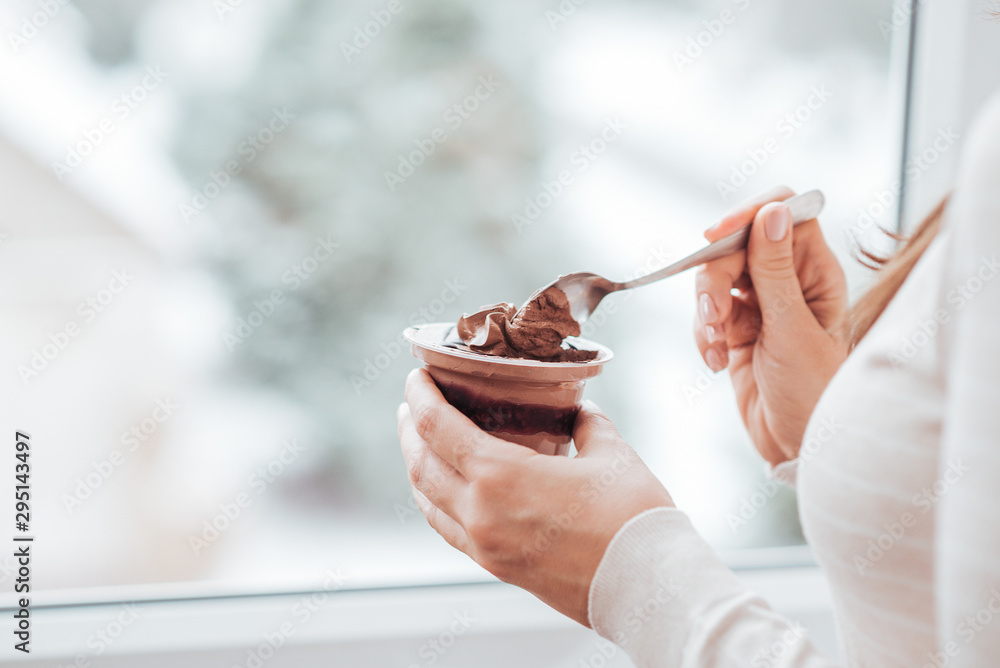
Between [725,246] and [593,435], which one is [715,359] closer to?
[725,246]

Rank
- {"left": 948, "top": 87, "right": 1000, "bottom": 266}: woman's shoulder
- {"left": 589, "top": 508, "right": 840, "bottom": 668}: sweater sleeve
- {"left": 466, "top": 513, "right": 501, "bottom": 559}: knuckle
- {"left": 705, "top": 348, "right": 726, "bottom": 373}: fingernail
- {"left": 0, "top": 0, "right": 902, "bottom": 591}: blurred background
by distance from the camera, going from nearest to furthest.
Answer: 1. {"left": 948, "top": 87, "right": 1000, "bottom": 266}: woman's shoulder
2. {"left": 589, "top": 508, "right": 840, "bottom": 668}: sweater sleeve
3. {"left": 466, "top": 513, "right": 501, "bottom": 559}: knuckle
4. {"left": 705, "top": 348, "right": 726, "bottom": 373}: fingernail
5. {"left": 0, "top": 0, "right": 902, "bottom": 591}: blurred background

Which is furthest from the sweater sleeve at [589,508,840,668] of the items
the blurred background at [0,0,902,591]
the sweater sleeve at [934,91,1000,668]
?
the blurred background at [0,0,902,591]

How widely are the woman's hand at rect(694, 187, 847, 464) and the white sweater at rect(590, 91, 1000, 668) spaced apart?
328mm

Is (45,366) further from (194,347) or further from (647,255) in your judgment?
(647,255)

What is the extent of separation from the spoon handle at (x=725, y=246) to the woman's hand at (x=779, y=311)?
1 centimetres

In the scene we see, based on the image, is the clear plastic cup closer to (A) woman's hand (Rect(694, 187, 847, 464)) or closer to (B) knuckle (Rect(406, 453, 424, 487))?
(B) knuckle (Rect(406, 453, 424, 487))

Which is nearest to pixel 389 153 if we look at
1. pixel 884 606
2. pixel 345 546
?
pixel 345 546

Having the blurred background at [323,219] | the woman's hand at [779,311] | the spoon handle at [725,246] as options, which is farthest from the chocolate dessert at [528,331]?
the blurred background at [323,219]

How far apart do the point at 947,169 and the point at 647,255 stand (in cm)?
65

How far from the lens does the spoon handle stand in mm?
779

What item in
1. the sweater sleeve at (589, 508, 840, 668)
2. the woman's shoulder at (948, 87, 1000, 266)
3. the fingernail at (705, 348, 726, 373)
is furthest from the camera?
the fingernail at (705, 348, 726, 373)

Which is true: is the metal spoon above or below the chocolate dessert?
above

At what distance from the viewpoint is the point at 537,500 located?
0.56 meters

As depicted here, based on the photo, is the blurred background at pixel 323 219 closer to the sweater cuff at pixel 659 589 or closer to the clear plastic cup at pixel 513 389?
the clear plastic cup at pixel 513 389
